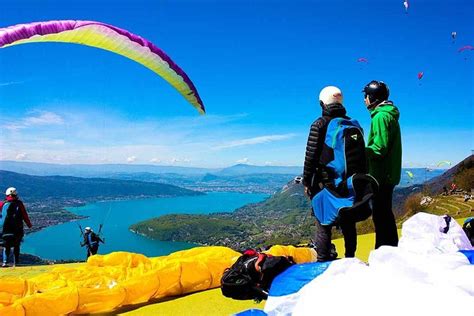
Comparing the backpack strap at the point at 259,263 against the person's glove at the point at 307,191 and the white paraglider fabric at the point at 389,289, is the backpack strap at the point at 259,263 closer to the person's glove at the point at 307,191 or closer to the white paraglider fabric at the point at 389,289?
the white paraglider fabric at the point at 389,289

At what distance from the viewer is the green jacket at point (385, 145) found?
3.41 meters

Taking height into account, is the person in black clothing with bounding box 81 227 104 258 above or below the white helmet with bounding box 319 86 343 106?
below

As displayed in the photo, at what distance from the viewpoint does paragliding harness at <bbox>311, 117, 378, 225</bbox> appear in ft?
9.89

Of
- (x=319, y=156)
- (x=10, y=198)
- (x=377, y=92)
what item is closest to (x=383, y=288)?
(x=319, y=156)

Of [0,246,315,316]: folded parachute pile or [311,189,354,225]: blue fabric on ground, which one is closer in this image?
[0,246,315,316]: folded parachute pile

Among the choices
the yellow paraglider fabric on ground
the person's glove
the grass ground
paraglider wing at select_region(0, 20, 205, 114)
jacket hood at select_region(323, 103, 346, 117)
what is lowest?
the grass ground

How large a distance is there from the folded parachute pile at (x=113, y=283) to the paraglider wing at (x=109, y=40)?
156cm

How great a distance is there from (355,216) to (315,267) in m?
1.15

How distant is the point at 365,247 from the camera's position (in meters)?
5.27

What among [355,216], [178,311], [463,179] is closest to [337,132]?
[355,216]

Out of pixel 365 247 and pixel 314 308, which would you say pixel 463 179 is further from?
pixel 314 308

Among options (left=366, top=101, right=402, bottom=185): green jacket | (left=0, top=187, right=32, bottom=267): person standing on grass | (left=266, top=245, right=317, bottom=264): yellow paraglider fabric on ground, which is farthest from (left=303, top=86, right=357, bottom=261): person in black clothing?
(left=0, top=187, right=32, bottom=267): person standing on grass

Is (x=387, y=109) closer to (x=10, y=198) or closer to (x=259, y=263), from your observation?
(x=259, y=263)

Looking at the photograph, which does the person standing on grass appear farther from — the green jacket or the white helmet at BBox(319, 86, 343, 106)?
the green jacket
